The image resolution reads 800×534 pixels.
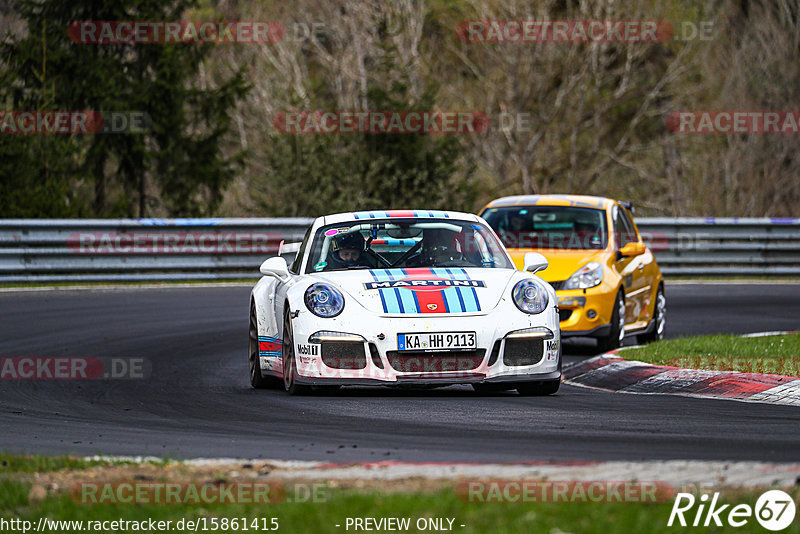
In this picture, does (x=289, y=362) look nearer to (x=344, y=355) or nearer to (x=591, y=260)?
(x=344, y=355)

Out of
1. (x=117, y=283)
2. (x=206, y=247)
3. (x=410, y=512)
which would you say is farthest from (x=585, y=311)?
(x=117, y=283)

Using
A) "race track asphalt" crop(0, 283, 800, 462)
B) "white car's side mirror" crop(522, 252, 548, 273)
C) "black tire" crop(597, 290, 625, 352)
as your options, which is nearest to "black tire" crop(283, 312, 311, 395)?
"race track asphalt" crop(0, 283, 800, 462)

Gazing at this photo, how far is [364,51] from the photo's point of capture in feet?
128

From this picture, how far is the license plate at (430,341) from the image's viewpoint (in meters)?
9.48

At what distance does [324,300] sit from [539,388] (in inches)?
65.4

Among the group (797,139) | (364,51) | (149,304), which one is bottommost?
(149,304)

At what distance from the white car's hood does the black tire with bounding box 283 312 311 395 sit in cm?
41

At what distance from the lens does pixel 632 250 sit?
47.2ft

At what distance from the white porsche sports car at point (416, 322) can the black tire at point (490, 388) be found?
0.05 ft

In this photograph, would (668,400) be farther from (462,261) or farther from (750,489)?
(750,489)

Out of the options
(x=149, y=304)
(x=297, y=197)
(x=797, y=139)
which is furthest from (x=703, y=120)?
(x=149, y=304)

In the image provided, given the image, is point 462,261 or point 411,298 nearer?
point 411,298

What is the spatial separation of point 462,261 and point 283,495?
204 inches

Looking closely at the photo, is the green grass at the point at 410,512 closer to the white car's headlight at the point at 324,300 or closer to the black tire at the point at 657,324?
the white car's headlight at the point at 324,300
